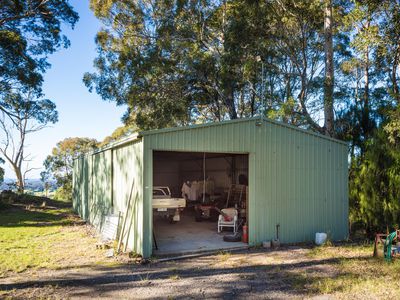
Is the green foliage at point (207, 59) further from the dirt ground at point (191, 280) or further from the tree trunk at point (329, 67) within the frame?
the dirt ground at point (191, 280)

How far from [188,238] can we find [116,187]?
2403 mm

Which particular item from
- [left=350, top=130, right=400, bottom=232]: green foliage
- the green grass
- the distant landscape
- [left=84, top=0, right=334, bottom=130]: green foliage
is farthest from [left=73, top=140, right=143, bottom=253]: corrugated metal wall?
the distant landscape

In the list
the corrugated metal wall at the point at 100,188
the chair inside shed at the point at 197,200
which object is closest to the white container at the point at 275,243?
the chair inside shed at the point at 197,200

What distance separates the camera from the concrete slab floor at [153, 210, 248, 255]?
8.30m

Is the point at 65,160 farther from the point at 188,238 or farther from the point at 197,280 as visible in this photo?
the point at 197,280

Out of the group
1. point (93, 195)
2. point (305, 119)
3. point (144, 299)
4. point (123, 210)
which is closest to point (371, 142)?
point (305, 119)

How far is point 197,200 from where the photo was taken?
1524cm

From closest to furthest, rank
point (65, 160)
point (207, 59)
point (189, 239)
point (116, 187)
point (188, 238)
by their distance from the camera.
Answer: point (189, 239) → point (188, 238) → point (116, 187) → point (207, 59) → point (65, 160)

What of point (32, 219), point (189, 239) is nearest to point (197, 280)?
point (189, 239)

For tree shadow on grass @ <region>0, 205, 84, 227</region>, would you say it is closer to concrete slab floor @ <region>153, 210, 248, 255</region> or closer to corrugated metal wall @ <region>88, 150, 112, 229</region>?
corrugated metal wall @ <region>88, 150, 112, 229</region>

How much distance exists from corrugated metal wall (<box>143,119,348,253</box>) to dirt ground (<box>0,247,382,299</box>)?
154cm

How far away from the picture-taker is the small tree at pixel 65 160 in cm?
3188

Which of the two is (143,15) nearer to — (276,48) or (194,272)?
(276,48)

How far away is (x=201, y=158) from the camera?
1714 centimetres
